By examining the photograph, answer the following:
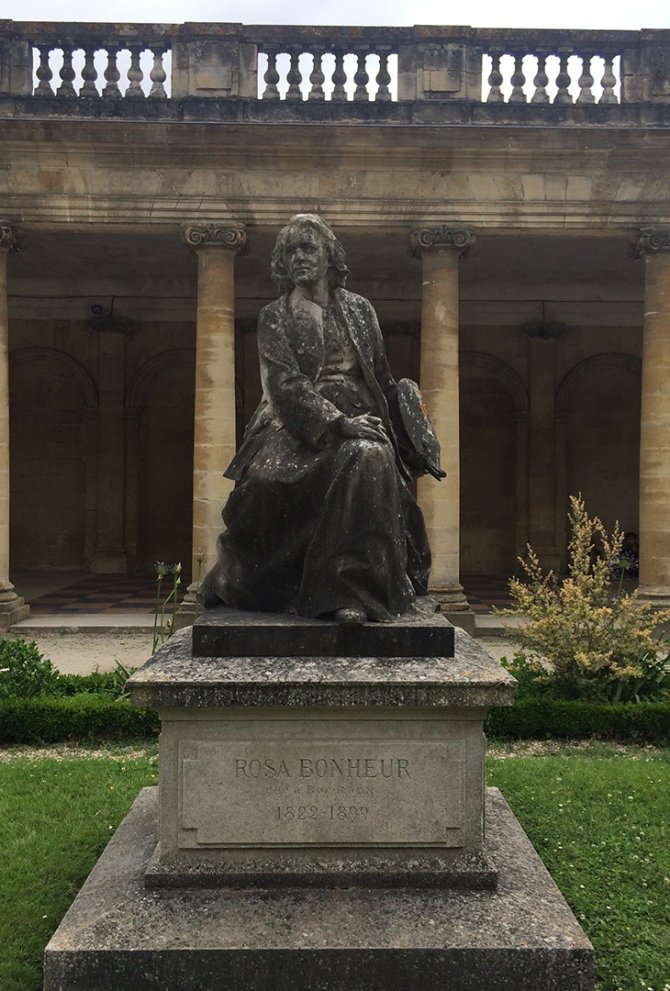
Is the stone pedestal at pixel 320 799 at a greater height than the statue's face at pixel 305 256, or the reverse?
the statue's face at pixel 305 256

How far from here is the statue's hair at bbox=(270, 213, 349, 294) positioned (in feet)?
12.7

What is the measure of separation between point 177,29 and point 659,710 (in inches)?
486

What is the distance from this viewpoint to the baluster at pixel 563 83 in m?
12.8

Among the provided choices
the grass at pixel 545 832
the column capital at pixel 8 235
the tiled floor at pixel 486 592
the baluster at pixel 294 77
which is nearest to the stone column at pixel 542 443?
the tiled floor at pixel 486 592

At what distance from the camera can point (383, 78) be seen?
1310 cm

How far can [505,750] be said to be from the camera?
7.33 m

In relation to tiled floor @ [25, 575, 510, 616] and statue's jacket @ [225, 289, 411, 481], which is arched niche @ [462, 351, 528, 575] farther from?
statue's jacket @ [225, 289, 411, 481]

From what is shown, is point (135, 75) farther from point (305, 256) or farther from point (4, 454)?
point (305, 256)

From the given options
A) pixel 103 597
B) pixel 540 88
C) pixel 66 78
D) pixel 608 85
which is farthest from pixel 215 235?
pixel 103 597

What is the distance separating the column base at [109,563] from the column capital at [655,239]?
13712 mm

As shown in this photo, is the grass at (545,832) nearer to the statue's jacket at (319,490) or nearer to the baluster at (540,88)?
the statue's jacket at (319,490)

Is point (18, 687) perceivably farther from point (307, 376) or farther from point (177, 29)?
point (177, 29)

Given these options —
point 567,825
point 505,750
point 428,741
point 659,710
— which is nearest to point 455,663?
point 428,741

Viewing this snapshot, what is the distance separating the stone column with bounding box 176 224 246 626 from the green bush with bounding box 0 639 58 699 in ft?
15.7
